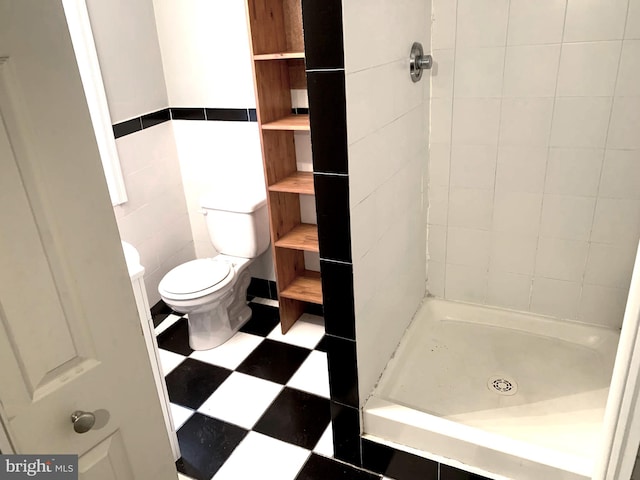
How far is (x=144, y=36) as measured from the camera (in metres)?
2.56

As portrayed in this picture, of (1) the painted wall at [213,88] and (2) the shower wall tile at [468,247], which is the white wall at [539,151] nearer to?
(2) the shower wall tile at [468,247]

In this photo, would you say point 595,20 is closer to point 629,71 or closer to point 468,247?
point 629,71

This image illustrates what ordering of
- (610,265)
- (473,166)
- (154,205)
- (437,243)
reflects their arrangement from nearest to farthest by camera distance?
1. (610,265)
2. (473,166)
3. (437,243)
4. (154,205)

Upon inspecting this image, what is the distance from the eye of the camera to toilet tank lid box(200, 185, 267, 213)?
8.27 ft

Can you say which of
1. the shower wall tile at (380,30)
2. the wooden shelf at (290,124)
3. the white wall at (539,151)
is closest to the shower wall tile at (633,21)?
the white wall at (539,151)

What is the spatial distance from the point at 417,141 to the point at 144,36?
151 cm

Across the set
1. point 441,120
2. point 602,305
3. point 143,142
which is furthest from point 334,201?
point 143,142

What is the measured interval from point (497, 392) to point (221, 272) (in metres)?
1.37

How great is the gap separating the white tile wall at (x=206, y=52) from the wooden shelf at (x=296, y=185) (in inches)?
17.2

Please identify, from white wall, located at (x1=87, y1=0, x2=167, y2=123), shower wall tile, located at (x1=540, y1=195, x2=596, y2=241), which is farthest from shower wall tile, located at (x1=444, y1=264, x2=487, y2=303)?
white wall, located at (x1=87, y1=0, x2=167, y2=123)

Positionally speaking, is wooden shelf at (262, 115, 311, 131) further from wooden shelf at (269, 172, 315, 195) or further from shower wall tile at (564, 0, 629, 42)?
shower wall tile at (564, 0, 629, 42)

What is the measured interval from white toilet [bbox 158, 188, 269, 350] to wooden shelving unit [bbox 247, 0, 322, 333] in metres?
0.16

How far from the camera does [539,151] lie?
6.72ft

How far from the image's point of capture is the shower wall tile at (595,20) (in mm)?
1759
